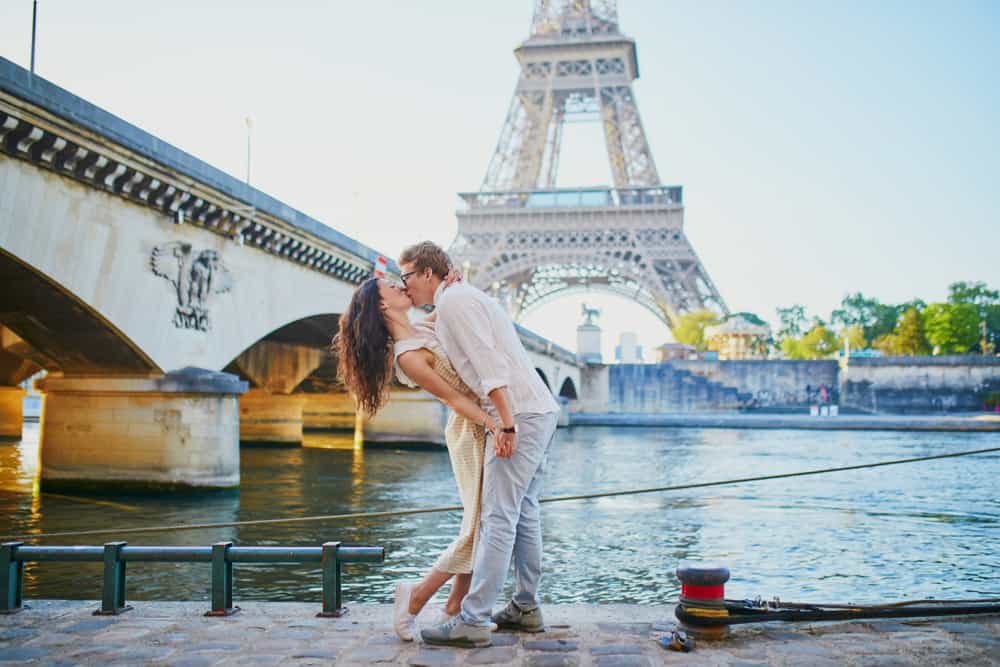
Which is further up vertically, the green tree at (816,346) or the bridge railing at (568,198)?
the bridge railing at (568,198)

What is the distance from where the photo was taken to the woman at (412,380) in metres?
4.71

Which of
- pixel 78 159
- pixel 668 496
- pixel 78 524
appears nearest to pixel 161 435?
pixel 78 524

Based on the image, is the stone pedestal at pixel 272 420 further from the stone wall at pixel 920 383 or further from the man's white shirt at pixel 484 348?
the stone wall at pixel 920 383

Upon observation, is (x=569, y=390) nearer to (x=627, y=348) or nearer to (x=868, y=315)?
(x=627, y=348)

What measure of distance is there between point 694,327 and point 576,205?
41.7 ft

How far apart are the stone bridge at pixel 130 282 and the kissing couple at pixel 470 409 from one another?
8.54 meters

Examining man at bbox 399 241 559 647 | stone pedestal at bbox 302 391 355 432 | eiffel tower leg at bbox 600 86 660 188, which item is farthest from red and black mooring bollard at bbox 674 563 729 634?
eiffel tower leg at bbox 600 86 660 188

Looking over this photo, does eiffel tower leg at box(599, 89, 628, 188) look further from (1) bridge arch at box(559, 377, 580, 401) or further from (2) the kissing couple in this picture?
(2) the kissing couple

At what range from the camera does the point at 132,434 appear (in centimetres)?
1584

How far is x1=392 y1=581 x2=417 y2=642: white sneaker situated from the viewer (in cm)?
476

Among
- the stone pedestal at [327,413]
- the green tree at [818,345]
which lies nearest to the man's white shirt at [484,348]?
the stone pedestal at [327,413]

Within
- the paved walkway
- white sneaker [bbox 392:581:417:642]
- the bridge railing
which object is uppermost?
the bridge railing

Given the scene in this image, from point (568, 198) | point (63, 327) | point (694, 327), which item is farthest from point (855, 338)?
point (63, 327)

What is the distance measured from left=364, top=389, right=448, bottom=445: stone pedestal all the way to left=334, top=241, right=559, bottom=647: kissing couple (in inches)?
1017
